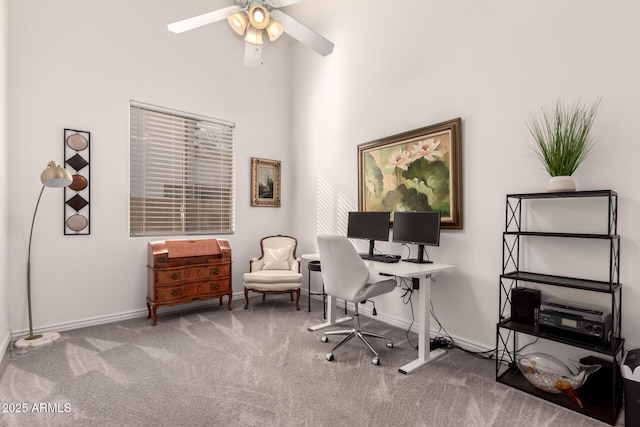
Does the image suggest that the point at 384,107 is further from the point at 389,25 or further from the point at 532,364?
the point at 532,364

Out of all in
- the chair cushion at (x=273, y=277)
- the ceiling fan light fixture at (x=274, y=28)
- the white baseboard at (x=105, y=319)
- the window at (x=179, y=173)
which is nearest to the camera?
the ceiling fan light fixture at (x=274, y=28)

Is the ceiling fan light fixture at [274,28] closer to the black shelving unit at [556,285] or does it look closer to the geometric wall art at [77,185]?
the geometric wall art at [77,185]

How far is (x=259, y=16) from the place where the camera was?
115 inches

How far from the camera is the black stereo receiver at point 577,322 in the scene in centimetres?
201

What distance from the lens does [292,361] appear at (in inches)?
106

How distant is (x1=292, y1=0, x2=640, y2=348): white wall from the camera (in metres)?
2.18

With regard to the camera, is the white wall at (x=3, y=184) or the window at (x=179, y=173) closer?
the white wall at (x=3, y=184)

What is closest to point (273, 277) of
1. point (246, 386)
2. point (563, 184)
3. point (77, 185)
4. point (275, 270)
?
point (275, 270)

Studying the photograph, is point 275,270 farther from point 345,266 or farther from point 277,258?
point 345,266

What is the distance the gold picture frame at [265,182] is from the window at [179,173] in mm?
316

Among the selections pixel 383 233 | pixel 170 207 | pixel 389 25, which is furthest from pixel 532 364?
pixel 170 207

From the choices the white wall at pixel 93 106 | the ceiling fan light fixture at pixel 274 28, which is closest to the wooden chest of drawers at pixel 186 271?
the white wall at pixel 93 106

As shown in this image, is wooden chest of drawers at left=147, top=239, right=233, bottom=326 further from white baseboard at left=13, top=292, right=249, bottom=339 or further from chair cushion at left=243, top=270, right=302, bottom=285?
chair cushion at left=243, top=270, right=302, bottom=285

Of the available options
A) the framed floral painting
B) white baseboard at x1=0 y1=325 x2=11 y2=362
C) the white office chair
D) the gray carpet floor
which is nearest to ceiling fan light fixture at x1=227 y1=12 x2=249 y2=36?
the framed floral painting
